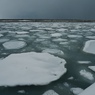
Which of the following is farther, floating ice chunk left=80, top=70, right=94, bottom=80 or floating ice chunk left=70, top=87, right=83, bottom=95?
floating ice chunk left=80, top=70, right=94, bottom=80

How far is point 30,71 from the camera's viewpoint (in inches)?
73.4

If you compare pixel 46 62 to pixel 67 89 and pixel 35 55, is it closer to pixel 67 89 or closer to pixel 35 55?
pixel 35 55

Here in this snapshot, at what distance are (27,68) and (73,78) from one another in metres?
0.49

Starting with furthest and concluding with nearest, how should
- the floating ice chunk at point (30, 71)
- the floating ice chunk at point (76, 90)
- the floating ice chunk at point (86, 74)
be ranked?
the floating ice chunk at point (86, 74) → the floating ice chunk at point (30, 71) → the floating ice chunk at point (76, 90)

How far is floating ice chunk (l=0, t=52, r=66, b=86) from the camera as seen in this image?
166cm

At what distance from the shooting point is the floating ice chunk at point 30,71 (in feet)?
5.44

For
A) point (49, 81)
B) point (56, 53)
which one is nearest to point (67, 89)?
point (49, 81)

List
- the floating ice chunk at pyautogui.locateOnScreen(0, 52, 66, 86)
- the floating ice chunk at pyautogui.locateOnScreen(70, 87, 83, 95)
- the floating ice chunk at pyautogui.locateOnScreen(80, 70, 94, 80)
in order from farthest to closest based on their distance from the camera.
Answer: the floating ice chunk at pyautogui.locateOnScreen(80, 70, 94, 80) < the floating ice chunk at pyautogui.locateOnScreen(0, 52, 66, 86) < the floating ice chunk at pyautogui.locateOnScreen(70, 87, 83, 95)

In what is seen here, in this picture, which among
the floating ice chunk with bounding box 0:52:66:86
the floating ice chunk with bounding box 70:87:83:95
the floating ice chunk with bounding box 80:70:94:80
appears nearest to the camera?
the floating ice chunk with bounding box 70:87:83:95

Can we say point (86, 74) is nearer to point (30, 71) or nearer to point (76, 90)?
point (76, 90)

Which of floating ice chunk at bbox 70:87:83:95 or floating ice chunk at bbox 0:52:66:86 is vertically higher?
floating ice chunk at bbox 0:52:66:86

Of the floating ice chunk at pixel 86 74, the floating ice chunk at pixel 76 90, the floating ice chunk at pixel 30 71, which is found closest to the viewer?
the floating ice chunk at pixel 76 90

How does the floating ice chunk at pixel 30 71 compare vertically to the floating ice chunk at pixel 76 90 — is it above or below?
above

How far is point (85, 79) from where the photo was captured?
1.79 m
